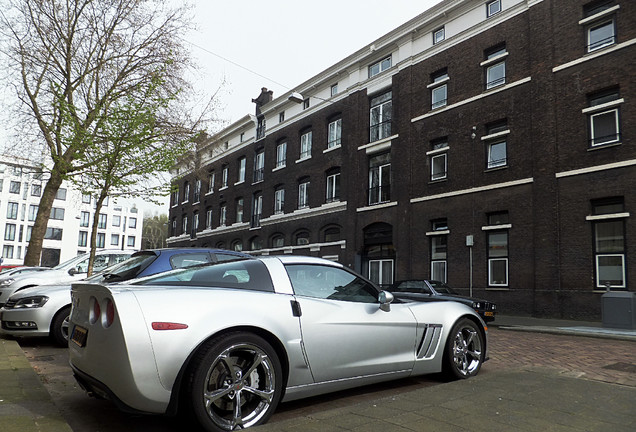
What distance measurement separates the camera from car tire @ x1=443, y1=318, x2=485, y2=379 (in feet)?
16.9

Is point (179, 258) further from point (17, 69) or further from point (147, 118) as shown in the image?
point (17, 69)

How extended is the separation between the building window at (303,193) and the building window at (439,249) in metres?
10.1

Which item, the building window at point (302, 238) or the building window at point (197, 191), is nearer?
the building window at point (302, 238)

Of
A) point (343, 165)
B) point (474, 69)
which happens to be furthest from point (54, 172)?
point (474, 69)

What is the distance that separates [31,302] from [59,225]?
75820 millimetres

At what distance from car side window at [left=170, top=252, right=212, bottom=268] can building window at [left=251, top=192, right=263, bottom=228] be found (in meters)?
26.6

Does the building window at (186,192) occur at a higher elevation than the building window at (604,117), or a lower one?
higher

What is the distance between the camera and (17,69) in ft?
59.3

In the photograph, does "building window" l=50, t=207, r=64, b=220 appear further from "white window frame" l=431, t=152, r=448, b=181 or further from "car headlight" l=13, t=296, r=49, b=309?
"car headlight" l=13, t=296, r=49, b=309

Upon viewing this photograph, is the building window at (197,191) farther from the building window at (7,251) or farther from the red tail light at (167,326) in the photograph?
the red tail light at (167,326)

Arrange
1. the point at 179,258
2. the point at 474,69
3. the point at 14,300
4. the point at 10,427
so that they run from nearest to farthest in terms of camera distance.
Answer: the point at 10,427, the point at 179,258, the point at 14,300, the point at 474,69

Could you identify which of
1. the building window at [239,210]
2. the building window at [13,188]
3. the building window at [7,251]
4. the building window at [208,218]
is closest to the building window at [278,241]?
the building window at [239,210]

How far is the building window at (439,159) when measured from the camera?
2064cm

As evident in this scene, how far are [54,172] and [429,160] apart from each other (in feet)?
48.9
